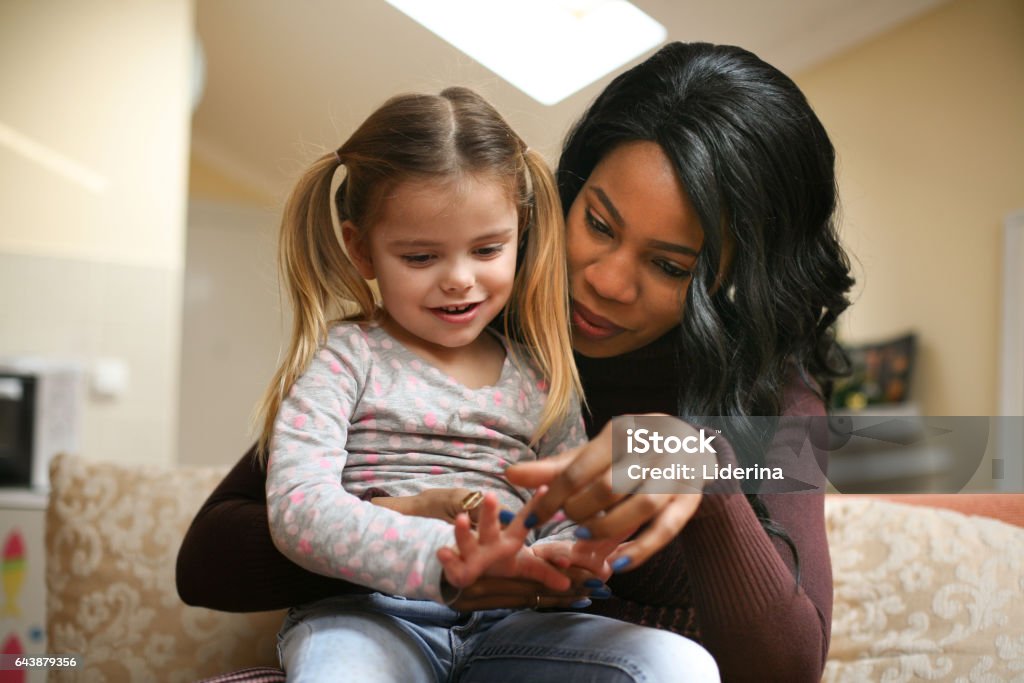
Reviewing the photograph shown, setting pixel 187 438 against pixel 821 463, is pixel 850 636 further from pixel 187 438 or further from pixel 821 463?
pixel 187 438

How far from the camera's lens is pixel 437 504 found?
2.25 feet

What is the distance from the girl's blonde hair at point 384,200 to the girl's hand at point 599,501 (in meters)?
0.24

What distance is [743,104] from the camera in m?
0.86

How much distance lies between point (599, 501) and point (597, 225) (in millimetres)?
370

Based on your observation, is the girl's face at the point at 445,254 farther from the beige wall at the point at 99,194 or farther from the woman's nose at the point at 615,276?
Result: the beige wall at the point at 99,194

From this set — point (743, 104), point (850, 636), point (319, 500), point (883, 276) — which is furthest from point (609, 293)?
point (883, 276)

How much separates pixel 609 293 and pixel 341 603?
1.18 ft

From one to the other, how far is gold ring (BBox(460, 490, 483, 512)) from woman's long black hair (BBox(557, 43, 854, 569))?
0.79 feet

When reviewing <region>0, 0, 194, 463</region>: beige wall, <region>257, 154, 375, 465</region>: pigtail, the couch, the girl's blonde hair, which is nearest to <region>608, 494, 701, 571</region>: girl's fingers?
the girl's blonde hair

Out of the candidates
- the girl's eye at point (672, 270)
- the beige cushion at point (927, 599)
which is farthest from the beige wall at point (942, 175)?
the girl's eye at point (672, 270)

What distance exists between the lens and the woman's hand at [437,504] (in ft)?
2.21

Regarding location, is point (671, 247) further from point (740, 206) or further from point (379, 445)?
point (379, 445)

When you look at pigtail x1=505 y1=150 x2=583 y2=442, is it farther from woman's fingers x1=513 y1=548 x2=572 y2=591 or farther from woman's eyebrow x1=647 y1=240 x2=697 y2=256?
woman's fingers x1=513 y1=548 x2=572 y2=591

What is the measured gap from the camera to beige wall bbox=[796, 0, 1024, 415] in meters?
1.96
